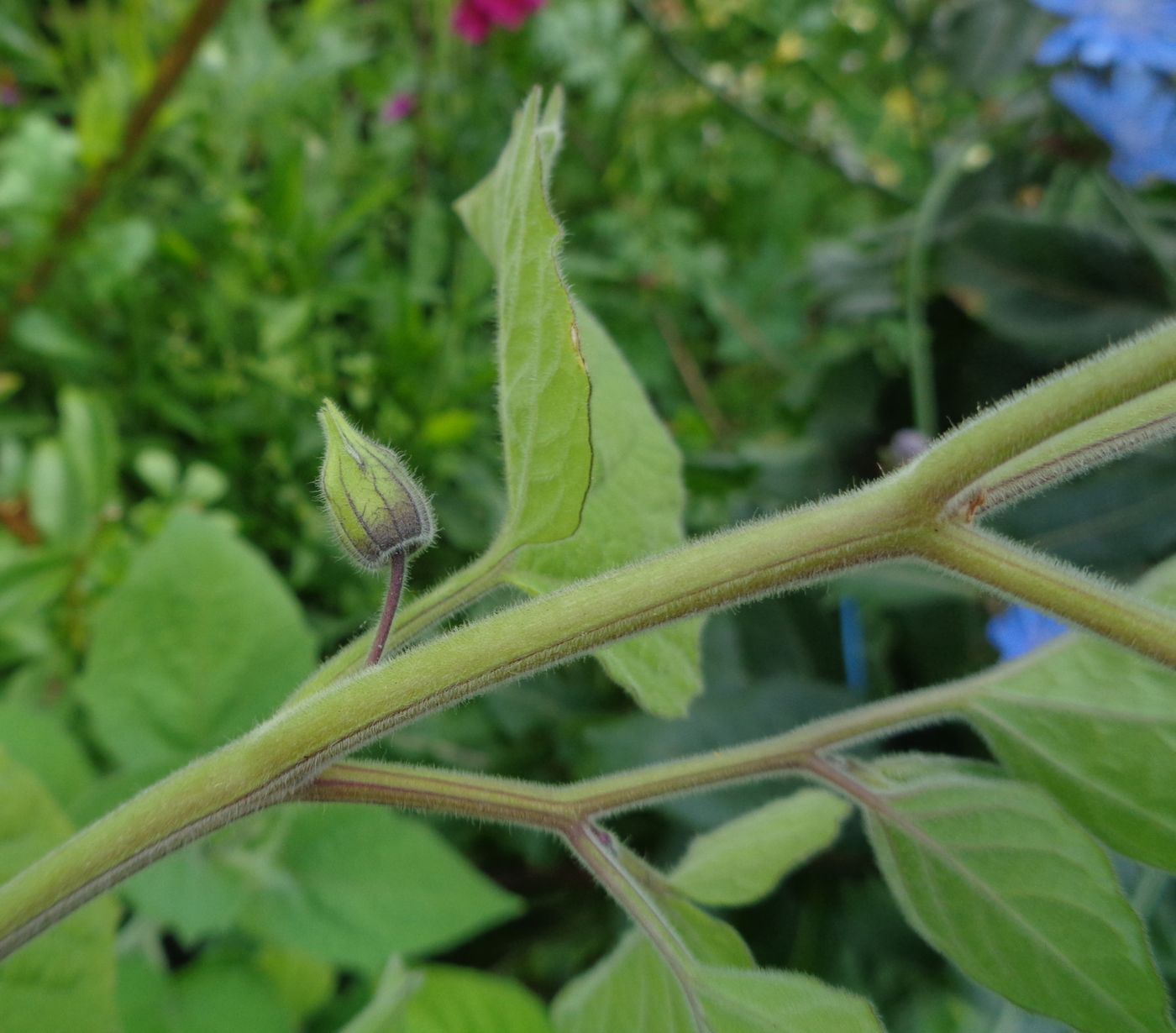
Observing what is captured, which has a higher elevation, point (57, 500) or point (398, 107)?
point (398, 107)

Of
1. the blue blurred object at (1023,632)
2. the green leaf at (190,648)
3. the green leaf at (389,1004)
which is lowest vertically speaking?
the blue blurred object at (1023,632)

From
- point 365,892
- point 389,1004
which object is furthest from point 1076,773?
point 365,892

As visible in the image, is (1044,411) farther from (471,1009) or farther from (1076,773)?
(471,1009)

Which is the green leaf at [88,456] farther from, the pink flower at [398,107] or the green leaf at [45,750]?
the pink flower at [398,107]

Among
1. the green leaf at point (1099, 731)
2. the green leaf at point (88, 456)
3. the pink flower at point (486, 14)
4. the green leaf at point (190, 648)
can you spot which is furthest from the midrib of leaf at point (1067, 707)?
the pink flower at point (486, 14)

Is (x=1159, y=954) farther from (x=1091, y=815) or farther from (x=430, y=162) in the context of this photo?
(x=430, y=162)

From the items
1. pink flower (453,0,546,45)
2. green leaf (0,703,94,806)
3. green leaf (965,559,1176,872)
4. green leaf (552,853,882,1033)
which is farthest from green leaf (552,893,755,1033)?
pink flower (453,0,546,45)
